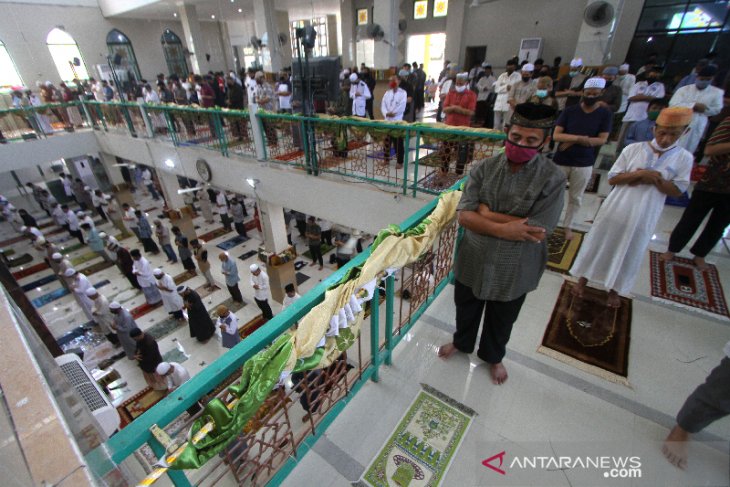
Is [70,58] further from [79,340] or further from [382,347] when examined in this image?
[382,347]

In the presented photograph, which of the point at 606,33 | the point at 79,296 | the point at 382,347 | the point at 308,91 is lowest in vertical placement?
the point at 79,296

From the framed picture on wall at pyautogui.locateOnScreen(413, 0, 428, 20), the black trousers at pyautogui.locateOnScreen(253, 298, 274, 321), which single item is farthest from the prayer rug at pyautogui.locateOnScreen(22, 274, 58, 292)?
the framed picture on wall at pyautogui.locateOnScreen(413, 0, 428, 20)

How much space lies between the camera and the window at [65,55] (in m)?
15.9

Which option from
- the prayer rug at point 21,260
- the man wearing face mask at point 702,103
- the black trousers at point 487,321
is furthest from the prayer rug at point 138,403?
the man wearing face mask at point 702,103

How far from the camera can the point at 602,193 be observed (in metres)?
5.17

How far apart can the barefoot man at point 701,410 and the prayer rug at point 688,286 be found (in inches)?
61.3

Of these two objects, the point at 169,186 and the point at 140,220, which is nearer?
the point at 140,220

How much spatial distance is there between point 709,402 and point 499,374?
97 cm

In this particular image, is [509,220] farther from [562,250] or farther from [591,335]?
[562,250]

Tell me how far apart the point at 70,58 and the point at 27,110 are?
31.6 ft

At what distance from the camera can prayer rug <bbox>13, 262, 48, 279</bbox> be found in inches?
363

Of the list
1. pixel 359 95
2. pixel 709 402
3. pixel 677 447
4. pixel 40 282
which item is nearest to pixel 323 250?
pixel 359 95

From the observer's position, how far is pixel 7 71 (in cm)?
1496

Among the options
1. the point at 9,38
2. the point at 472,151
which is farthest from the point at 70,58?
the point at 472,151
